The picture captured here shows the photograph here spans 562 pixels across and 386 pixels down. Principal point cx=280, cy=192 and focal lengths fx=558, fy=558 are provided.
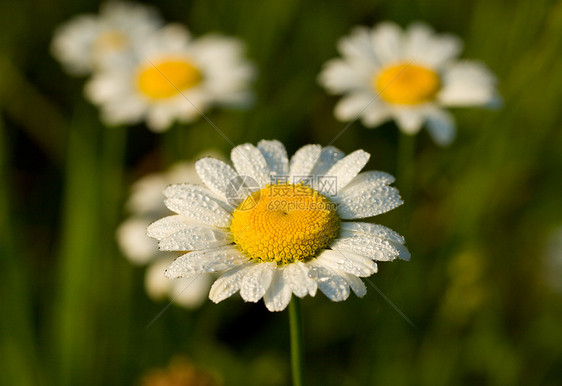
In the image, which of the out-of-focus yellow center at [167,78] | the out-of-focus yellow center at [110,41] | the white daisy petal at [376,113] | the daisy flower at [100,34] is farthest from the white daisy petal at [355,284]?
the out-of-focus yellow center at [110,41]

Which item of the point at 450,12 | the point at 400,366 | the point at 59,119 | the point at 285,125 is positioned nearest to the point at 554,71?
the point at 450,12

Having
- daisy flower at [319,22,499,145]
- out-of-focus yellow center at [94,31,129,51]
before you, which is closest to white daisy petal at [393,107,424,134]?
daisy flower at [319,22,499,145]

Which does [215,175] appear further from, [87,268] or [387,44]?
[387,44]

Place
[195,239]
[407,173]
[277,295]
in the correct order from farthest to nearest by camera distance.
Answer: [407,173] < [195,239] < [277,295]

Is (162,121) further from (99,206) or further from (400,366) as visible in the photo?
(400,366)

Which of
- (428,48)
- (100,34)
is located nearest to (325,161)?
(428,48)

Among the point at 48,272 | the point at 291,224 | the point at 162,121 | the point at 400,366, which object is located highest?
the point at 162,121

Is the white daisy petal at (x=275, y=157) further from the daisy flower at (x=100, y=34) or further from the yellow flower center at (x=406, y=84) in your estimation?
the daisy flower at (x=100, y=34)
